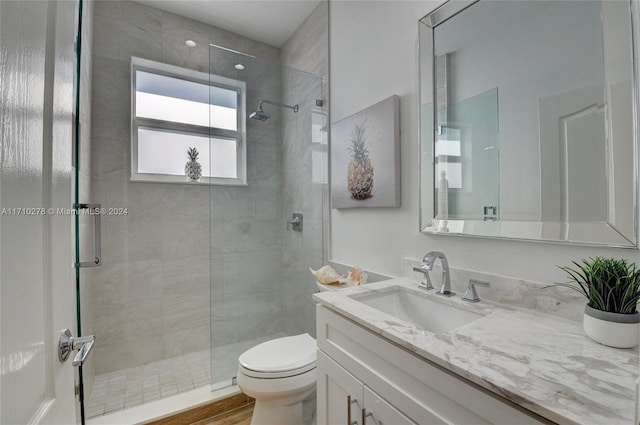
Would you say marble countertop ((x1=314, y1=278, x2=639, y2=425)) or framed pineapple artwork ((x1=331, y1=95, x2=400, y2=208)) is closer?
marble countertop ((x1=314, y1=278, x2=639, y2=425))

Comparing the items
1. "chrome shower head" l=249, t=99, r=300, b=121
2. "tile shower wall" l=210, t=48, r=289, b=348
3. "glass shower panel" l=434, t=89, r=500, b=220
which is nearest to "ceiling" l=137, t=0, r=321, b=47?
"tile shower wall" l=210, t=48, r=289, b=348

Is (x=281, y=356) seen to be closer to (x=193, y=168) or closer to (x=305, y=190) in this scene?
(x=305, y=190)

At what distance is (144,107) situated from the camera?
2.28 metres

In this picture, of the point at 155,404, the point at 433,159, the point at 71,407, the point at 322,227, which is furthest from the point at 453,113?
the point at 155,404

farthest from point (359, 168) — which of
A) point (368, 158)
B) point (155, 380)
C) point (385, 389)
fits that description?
point (155, 380)

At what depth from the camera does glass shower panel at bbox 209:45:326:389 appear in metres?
1.96

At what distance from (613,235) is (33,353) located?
1.33 meters

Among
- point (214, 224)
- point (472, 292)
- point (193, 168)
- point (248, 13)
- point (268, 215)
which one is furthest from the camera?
point (193, 168)

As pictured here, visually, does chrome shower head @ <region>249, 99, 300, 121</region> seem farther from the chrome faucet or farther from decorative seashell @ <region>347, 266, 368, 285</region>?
the chrome faucet

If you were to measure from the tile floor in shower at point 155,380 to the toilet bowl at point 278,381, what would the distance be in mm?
543

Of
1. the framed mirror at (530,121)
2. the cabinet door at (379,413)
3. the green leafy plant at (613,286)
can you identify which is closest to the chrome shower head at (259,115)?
the framed mirror at (530,121)

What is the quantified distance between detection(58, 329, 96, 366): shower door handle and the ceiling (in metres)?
2.39

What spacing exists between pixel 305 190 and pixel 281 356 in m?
1.13

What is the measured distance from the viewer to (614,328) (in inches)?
26.1
